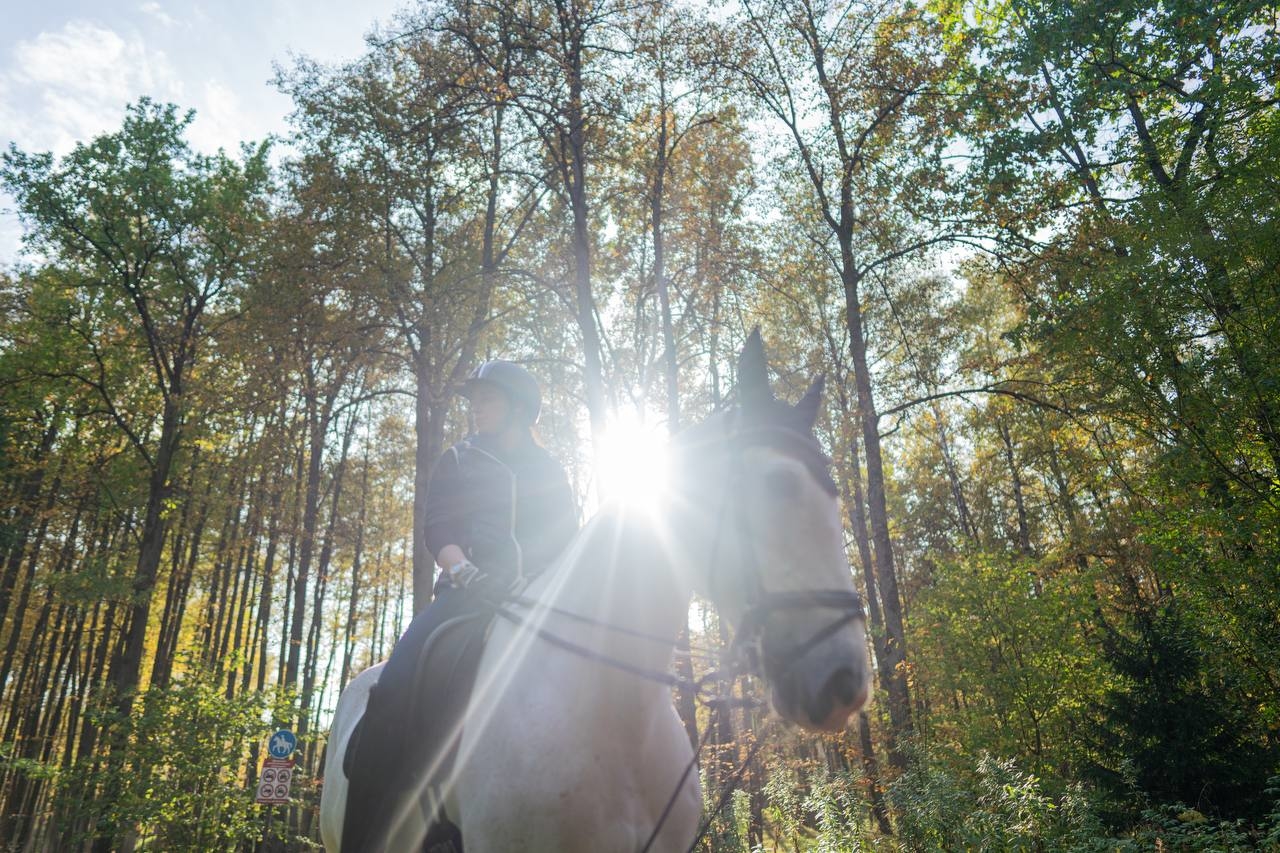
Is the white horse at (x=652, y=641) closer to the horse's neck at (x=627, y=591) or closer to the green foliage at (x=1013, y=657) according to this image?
the horse's neck at (x=627, y=591)

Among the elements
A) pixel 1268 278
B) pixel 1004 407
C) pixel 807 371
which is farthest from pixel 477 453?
pixel 807 371

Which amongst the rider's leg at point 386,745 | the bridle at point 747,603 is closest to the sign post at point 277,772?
the rider's leg at point 386,745

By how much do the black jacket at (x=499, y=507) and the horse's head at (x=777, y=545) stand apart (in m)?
1.36

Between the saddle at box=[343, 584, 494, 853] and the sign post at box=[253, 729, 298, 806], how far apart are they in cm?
988

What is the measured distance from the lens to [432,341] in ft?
53.7

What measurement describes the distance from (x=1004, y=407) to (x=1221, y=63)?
306 inches

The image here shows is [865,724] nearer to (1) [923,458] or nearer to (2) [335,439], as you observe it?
(1) [923,458]

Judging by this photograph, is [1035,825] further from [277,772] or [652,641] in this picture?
[277,772]

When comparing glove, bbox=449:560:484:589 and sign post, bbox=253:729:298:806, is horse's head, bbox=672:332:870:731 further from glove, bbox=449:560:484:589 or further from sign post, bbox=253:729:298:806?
sign post, bbox=253:729:298:806

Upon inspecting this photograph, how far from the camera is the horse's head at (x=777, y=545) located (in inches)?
88.0

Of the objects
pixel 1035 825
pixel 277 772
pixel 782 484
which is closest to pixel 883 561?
pixel 1035 825

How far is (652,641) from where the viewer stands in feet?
9.69

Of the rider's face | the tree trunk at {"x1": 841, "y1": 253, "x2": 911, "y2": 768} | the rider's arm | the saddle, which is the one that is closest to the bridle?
the saddle

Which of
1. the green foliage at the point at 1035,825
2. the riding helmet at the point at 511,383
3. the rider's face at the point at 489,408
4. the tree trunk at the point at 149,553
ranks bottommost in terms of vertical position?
the green foliage at the point at 1035,825
